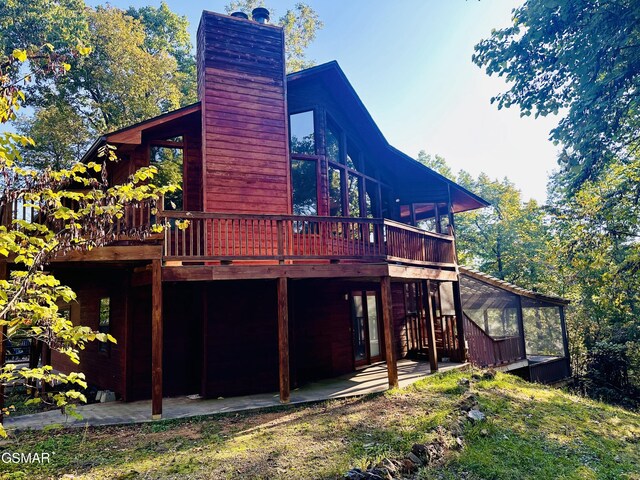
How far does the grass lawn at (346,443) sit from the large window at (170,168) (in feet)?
16.4

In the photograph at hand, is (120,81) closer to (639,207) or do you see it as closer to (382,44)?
(382,44)

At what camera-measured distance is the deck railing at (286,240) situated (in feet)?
23.6

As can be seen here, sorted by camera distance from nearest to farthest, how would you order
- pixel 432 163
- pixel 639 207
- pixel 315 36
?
pixel 639 207
pixel 315 36
pixel 432 163

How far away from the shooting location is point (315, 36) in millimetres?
26672

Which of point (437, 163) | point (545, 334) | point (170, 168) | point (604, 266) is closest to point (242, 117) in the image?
point (170, 168)

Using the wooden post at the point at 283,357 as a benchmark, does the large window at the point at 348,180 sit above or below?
above

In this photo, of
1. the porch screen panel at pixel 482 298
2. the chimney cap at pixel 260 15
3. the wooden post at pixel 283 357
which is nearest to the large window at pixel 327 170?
the chimney cap at pixel 260 15

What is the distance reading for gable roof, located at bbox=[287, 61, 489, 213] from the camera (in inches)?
417

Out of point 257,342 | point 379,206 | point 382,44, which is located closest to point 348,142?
point 379,206

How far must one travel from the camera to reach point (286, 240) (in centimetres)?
805

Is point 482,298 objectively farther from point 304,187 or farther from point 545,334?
point 545,334

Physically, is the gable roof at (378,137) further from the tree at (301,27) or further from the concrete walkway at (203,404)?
the tree at (301,27)

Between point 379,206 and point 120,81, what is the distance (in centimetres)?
1534

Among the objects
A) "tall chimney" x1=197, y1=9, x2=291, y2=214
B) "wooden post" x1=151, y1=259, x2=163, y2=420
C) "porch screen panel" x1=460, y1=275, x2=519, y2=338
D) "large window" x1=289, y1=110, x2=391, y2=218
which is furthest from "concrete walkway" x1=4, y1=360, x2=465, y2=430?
"porch screen panel" x1=460, y1=275, x2=519, y2=338
